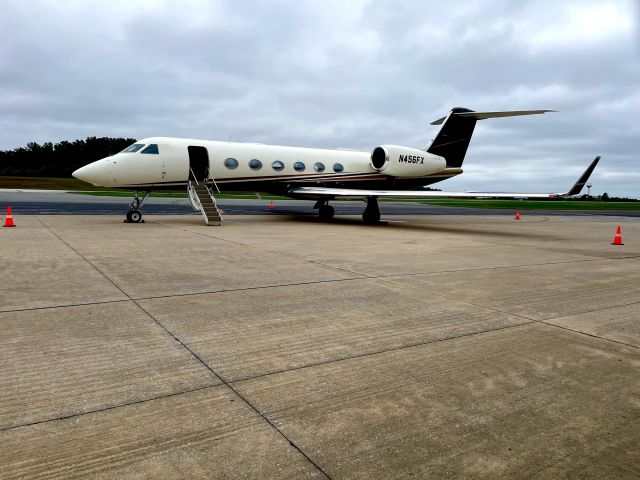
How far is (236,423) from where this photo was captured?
2623 mm

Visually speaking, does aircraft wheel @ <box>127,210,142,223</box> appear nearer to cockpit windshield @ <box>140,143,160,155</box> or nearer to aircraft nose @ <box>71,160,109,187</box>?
aircraft nose @ <box>71,160,109,187</box>

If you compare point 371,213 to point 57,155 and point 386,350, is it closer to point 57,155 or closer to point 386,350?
point 386,350

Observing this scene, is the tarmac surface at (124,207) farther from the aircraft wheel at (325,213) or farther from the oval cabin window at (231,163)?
the oval cabin window at (231,163)

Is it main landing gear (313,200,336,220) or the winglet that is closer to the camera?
the winglet

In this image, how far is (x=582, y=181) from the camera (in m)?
14.6

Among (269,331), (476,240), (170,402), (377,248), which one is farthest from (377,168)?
(170,402)

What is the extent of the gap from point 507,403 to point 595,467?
27.5 inches

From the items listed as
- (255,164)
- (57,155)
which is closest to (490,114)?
(255,164)

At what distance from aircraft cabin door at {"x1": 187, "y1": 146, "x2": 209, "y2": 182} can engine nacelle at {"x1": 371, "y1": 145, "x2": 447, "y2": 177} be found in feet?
25.1

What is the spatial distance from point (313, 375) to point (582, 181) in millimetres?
14296

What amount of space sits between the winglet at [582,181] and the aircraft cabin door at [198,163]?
11925mm

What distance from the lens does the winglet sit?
561 inches

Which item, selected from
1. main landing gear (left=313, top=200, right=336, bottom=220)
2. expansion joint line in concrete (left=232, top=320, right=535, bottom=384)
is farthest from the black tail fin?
expansion joint line in concrete (left=232, top=320, right=535, bottom=384)

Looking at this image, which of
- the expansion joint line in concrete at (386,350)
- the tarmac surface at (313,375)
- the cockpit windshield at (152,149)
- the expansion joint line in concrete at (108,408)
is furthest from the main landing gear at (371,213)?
the expansion joint line in concrete at (108,408)
